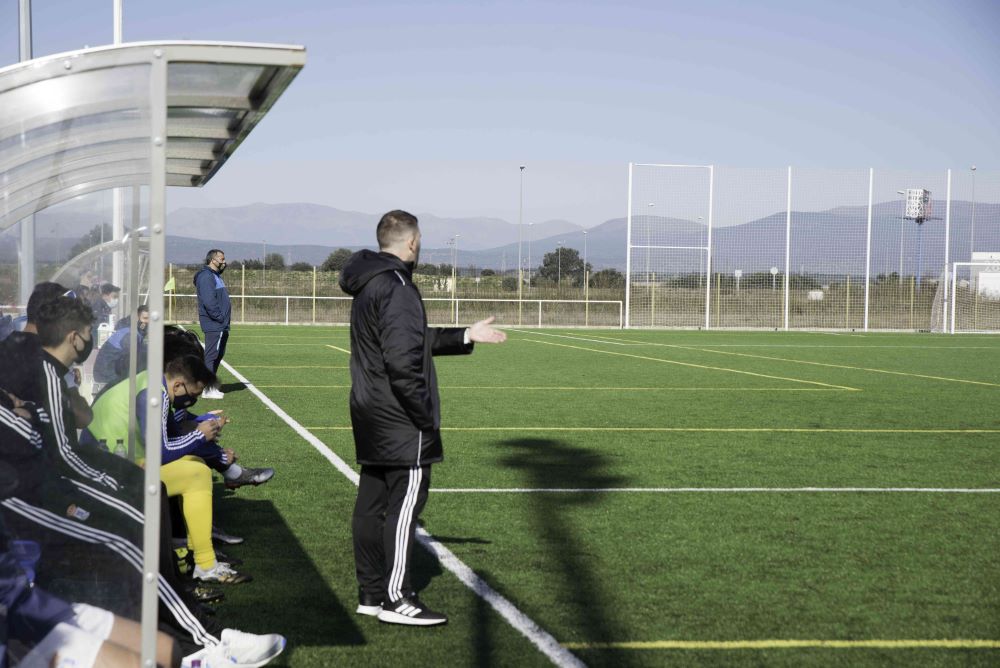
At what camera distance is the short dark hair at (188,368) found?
5.95m

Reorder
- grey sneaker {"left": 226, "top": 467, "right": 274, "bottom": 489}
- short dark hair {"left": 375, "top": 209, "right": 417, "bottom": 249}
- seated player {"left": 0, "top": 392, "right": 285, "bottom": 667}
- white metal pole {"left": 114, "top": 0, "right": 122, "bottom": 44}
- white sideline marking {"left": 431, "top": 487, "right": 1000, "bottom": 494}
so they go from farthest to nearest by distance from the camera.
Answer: white metal pole {"left": 114, "top": 0, "right": 122, "bottom": 44} → white sideline marking {"left": 431, "top": 487, "right": 1000, "bottom": 494} → grey sneaker {"left": 226, "top": 467, "right": 274, "bottom": 489} → short dark hair {"left": 375, "top": 209, "right": 417, "bottom": 249} → seated player {"left": 0, "top": 392, "right": 285, "bottom": 667}

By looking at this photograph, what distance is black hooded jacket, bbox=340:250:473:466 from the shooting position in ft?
17.1

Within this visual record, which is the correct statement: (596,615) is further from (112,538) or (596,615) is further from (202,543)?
(112,538)

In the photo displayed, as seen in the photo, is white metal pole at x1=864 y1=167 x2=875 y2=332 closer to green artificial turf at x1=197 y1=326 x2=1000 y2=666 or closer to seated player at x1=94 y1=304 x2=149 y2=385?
green artificial turf at x1=197 y1=326 x2=1000 y2=666

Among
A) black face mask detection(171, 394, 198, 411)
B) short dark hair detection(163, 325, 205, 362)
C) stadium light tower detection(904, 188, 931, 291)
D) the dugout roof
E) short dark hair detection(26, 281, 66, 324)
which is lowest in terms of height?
black face mask detection(171, 394, 198, 411)

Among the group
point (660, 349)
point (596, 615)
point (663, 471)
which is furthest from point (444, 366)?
point (596, 615)

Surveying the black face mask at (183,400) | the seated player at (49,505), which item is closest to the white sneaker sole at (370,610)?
the black face mask at (183,400)

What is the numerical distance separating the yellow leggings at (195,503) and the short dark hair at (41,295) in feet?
7.05

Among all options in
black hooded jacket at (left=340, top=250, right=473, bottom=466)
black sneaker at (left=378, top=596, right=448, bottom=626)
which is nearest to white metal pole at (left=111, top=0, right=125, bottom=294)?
black hooded jacket at (left=340, top=250, right=473, bottom=466)

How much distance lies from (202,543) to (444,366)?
1716 centimetres

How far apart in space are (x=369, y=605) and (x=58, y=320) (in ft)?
7.44

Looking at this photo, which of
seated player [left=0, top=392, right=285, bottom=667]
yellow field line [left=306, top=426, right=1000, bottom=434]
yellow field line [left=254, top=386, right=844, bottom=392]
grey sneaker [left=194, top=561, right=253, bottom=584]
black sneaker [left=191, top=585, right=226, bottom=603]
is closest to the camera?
seated player [left=0, top=392, right=285, bottom=667]

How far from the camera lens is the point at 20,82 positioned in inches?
132

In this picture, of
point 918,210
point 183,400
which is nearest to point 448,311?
point 918,210
